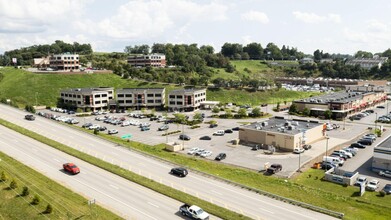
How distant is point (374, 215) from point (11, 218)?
4372 cm

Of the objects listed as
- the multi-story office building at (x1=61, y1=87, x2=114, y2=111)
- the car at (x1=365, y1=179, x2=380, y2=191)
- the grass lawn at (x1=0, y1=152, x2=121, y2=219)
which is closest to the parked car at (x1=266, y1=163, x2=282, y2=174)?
the car at (x1=365, y1=179, x2=380, y2=191)

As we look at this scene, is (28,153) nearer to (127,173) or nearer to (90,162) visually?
(90,162)

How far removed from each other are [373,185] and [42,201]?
47.7m

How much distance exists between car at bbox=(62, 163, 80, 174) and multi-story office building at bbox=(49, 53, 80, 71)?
437ft

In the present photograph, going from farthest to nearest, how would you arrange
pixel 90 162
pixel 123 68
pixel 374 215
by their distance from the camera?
pixel 123 68 → pixel 90 162 → pixel 374 215

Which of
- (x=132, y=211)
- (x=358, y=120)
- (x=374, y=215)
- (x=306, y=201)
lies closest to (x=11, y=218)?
(x=132, y=211)

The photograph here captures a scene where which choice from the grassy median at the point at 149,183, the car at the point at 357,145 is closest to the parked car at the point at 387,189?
the car at the point at 357,145

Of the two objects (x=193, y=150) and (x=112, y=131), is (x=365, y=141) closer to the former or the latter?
(x=193, y=150)

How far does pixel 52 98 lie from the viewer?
135 meters

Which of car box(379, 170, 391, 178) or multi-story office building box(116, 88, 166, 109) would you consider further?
multi-story office building box(116, 88, 166, 109)

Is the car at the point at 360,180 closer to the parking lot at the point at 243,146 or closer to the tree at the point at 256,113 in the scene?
the parking lot at the point at 243,146

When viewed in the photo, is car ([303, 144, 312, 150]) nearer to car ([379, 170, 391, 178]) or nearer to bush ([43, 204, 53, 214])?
car ([379, 170, 391, 178])

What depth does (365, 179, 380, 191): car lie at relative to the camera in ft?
163

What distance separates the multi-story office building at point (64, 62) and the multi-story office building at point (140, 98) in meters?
64.5
